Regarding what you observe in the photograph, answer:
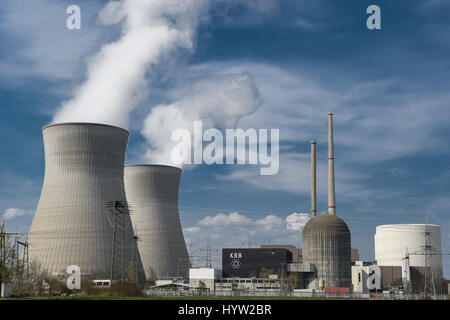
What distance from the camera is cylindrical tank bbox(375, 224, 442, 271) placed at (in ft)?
327

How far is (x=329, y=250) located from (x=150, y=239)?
24.7m

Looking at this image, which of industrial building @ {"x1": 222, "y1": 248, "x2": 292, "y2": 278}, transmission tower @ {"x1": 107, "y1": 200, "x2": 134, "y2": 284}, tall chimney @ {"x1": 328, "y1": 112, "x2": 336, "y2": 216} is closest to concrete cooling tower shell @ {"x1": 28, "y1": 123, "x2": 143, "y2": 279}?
transmission tower @ {"x1": 107, "y1": 200, "x2": 134, "y2": 284}

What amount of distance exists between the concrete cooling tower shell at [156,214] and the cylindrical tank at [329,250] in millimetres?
18893

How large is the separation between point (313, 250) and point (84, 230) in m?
36.4

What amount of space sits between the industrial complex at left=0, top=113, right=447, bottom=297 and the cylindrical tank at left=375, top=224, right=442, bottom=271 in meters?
0.19

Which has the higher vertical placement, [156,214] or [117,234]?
[156,214]

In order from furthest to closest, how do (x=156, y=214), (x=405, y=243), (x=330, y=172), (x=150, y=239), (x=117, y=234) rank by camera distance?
(x=405, y=243), (x=330, y=172), (x=150, y=239), (x=156, y=214), (x=117, y=234)

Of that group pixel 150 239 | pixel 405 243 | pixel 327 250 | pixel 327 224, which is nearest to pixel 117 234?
pixel 150 239

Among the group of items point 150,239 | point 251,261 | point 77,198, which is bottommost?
point 251,261

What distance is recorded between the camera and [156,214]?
64812 millimetres

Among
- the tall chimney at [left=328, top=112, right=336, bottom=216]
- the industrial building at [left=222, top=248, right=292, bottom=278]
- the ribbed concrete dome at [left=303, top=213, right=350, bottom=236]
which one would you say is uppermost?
the tall chimney at [left=328, top=112, right=336, bottom=216]

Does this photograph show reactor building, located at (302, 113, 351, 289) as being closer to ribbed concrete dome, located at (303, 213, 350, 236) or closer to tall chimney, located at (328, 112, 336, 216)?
ribbed concrete dome, located at (303, 213, 350, 236)

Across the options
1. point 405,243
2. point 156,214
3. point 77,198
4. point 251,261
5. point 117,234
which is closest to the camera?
point 77,198

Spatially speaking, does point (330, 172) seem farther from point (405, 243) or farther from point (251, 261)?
point (405, 243)
